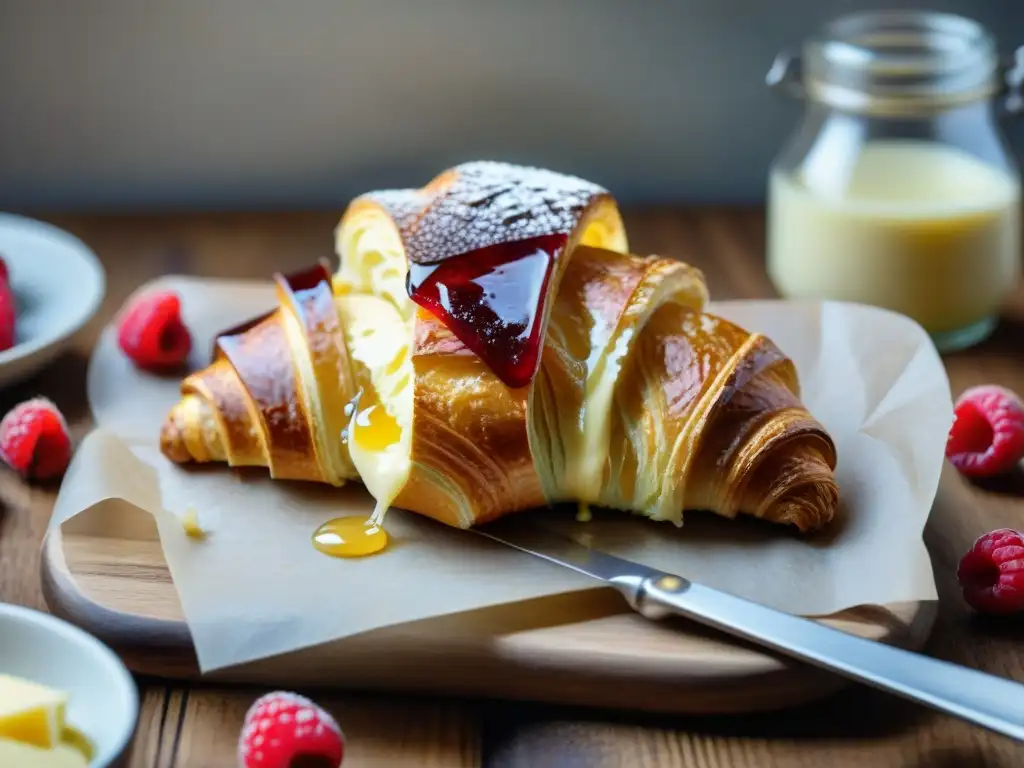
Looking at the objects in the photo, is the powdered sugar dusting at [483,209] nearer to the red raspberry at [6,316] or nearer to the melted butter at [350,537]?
the melted butter at [350,537]

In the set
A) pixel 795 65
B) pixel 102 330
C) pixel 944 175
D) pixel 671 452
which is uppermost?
pixel 795 65

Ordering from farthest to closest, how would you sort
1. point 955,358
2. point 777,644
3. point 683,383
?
point 955,358, point 683,383, point 777,644

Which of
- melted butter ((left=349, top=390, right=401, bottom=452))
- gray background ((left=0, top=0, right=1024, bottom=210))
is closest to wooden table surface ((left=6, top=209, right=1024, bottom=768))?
melted butter ((left=349, top=390, right=401, bottom=452))

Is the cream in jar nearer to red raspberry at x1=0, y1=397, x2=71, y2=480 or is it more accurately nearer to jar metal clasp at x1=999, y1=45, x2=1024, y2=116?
jar metal clasp at x1=999, y1=45, x2=1024, y2=116

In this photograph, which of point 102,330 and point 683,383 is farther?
point 102,330

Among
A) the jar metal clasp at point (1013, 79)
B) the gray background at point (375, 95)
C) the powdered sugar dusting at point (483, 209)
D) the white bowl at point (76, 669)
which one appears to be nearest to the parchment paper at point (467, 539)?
the white bowl at point (76, 669)

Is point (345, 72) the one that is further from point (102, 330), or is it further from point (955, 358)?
point (955, 358)

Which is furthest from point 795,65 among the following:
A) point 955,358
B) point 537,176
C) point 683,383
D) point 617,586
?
point 617,586
